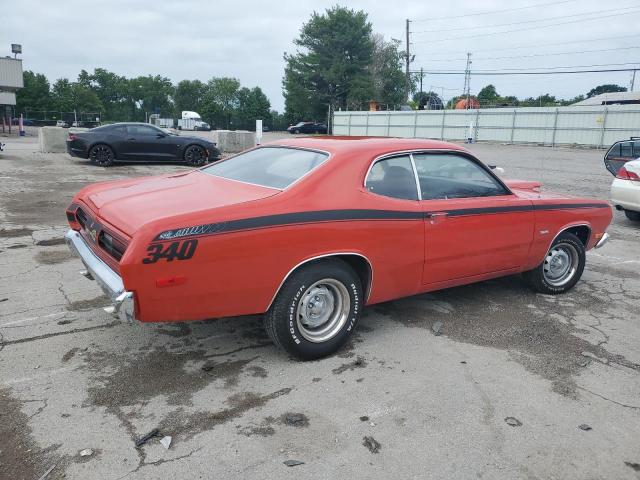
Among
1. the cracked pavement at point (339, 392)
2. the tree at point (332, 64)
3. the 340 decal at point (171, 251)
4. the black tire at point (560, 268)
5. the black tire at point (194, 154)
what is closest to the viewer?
the cracked pavement at point (339, 392)

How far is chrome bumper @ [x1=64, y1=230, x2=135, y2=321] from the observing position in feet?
9.88

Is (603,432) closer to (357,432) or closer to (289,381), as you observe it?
(357,432)

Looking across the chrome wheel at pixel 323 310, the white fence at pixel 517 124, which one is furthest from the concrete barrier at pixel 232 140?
the white fence at pixel 517 124

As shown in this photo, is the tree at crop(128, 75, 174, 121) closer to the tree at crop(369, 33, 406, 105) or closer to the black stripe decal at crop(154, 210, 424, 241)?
the tree at crop(369, 33, 406, 105)

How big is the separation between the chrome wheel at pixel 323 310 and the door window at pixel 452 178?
1077mm

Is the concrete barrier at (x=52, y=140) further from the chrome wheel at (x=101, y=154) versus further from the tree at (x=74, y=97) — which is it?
the tree at (x=74, y=97)

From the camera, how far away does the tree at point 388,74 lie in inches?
2534

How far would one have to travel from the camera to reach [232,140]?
2073 cm

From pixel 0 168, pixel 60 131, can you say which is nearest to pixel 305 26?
pixel 60 131

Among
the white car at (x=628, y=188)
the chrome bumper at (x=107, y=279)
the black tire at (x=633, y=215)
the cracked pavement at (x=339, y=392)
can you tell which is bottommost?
the cracked pavement at (x=339, y=392)

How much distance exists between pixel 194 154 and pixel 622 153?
11.3m

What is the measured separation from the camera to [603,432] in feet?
9.65

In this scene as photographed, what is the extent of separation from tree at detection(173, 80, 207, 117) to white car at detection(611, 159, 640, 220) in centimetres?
8830

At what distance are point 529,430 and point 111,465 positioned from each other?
2.22 metres
